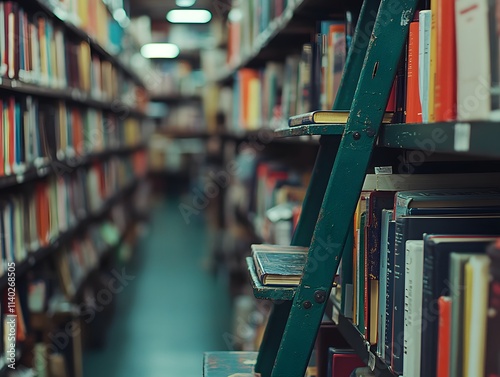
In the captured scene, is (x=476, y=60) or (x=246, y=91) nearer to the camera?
(x=476, y=60)

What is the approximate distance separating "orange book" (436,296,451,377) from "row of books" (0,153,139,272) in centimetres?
168

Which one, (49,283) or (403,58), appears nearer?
(403,58)

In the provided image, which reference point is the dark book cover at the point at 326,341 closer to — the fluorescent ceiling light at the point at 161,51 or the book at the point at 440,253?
the book at the point at 440,253

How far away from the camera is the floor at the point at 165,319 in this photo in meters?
3.59

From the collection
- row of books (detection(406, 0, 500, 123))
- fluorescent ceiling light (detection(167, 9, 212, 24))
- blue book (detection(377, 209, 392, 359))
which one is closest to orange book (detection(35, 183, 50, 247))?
blue book (detection(377, 209, 392, 359))

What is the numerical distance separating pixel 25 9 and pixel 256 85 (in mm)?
1537

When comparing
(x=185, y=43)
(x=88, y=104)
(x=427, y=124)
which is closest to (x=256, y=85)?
(x=88, y=104)

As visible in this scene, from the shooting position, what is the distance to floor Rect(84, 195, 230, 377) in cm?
359

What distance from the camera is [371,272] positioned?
4.44 ft

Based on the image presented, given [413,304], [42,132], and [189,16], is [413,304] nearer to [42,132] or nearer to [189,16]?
[42,132]

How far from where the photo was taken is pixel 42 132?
9.68ft

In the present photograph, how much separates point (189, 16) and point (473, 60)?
381 inches

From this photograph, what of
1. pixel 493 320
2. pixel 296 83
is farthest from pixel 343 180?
pixel 296 83

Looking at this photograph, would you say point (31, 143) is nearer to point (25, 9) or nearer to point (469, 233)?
point (25, 9)
